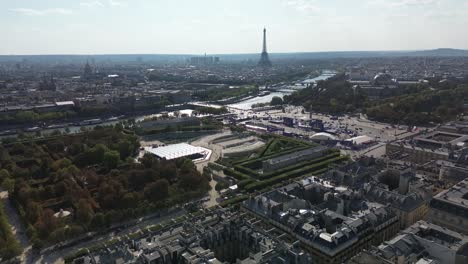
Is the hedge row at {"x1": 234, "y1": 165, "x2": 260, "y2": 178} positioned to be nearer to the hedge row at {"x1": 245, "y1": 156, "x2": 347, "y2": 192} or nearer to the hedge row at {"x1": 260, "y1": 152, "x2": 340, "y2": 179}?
the hedge row at {"x1": 260, "y1": 152, "x2": 340, "y2": 179}

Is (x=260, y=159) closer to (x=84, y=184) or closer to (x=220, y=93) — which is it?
(x=84, y=184)

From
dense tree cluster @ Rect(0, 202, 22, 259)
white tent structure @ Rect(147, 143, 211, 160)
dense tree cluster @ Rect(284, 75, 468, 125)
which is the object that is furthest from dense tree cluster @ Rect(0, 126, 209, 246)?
dense tree cluster @ Rect(284, 75, 468, 125)

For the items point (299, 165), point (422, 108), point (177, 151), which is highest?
point (422, 108)

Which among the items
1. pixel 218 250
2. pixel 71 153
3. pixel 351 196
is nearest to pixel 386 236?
pixel 351 196

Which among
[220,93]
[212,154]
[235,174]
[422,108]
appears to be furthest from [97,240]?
[220,93]

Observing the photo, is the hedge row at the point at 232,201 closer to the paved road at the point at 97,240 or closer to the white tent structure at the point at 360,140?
the paved road at the point at 97,240

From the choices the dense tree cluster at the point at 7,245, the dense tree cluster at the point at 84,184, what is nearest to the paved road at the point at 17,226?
the dense tree cluster at the point at 84,184
